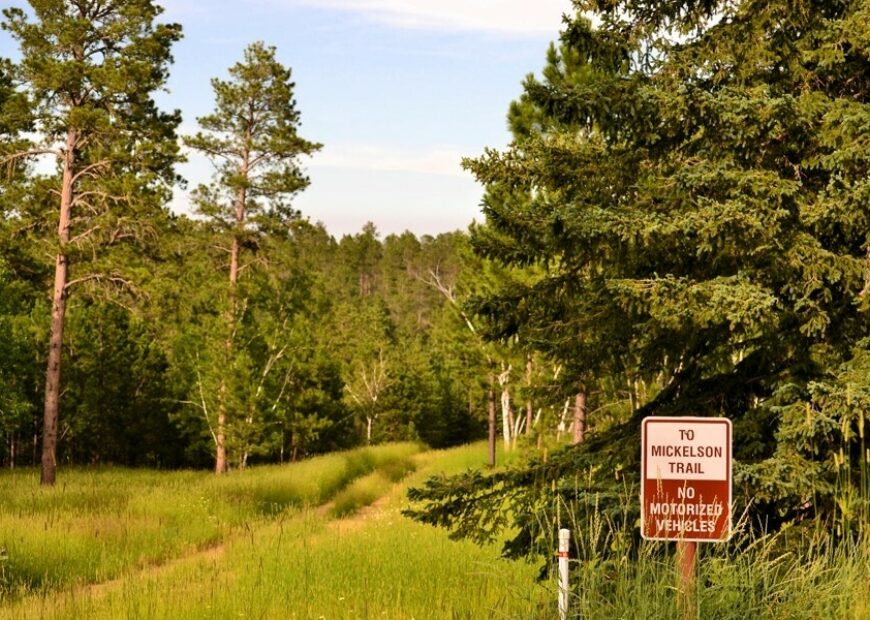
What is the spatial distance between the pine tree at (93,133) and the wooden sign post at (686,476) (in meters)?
18.8

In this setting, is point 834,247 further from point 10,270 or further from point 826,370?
point 10,270

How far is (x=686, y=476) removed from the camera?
4621mm

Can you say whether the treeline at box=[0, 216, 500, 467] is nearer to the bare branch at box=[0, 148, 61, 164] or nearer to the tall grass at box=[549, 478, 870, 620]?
the bare branch at box=[0, 148, 61, 164]

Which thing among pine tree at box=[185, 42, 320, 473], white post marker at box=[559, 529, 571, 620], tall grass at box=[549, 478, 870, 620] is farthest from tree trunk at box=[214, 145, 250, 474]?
white post marker at box=[559, 529, 571, 620]

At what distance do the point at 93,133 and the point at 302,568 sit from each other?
15.9m

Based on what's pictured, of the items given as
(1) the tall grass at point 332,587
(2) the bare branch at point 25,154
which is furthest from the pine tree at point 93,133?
(1) the tall grass at point 332,587

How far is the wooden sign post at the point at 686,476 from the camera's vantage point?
461cm

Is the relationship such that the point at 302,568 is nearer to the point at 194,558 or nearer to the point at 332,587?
the point at 332,587

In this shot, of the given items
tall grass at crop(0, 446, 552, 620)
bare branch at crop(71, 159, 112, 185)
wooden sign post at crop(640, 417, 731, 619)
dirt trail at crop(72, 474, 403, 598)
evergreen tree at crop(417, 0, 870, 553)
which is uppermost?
bare branch at crop(71, 159, 112, 185)

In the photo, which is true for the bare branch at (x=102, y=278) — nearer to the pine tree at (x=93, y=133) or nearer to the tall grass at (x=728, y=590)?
the pine tree at (x=93, y=133)

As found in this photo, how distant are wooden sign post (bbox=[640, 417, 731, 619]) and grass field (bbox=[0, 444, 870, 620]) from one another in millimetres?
326

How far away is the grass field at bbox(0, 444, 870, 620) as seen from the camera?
4910 mm

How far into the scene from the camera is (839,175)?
6.27 meters

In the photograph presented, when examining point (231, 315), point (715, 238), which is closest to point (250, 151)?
point (231, 315)
